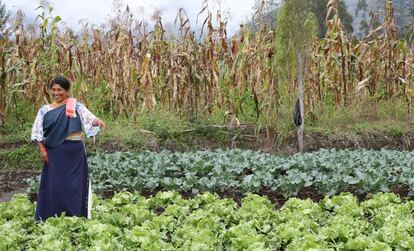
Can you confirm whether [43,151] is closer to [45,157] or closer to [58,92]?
[45,157]

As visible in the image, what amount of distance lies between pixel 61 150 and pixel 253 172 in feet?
9.01

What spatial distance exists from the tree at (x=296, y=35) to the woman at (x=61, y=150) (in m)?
4.70

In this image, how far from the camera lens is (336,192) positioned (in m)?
6.46

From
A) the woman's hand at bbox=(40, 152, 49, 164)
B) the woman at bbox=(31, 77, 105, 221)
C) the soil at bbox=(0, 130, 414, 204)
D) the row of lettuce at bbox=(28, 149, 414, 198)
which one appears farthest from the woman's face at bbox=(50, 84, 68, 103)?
the soil at bbox=(0, 130, 414, 204)

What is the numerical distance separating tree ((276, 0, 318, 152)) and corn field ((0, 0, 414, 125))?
37cm

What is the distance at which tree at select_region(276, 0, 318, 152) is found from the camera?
943 cm

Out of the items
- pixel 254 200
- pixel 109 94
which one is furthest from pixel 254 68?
pixel 254 200

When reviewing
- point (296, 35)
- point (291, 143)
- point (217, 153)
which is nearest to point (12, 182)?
point (217, 153)

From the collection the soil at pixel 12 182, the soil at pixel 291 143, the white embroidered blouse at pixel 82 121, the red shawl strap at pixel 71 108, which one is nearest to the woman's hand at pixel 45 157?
the white embroidered blouse at pixel 82 121

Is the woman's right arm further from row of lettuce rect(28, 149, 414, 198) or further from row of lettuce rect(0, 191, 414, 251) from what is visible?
row of lettuce rect(28, 149, 414, 198)

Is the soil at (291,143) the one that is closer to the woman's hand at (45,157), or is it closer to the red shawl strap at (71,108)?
the woman's hand at (45,157)

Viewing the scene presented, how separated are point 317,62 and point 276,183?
577 centimetres

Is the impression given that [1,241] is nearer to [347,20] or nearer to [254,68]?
[254,68]

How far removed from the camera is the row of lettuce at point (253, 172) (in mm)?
6477
